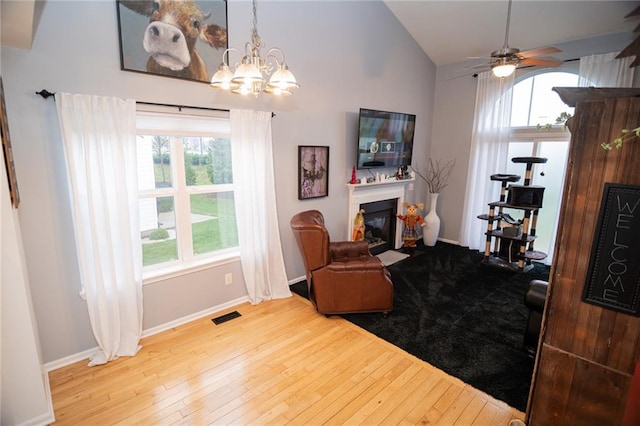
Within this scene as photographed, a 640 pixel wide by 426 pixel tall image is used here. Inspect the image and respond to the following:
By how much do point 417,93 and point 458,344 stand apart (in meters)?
4.04

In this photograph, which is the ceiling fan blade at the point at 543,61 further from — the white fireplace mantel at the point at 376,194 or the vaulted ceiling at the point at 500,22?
the white fireplace mantel at the point at 376,194

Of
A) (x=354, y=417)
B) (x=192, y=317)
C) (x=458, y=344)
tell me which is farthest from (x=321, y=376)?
(x=192, y=317)

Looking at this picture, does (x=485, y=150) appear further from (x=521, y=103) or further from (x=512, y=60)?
(x=512, y=60)

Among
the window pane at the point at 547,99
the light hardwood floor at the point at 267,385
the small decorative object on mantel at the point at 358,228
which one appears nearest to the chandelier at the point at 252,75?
the light hardwood floor at the point at 267,385

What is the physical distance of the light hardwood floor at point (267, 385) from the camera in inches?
78.3

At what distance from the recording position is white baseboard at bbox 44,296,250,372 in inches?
94.7

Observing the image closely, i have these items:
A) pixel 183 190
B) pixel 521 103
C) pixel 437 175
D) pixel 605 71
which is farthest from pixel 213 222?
pixel 605 71

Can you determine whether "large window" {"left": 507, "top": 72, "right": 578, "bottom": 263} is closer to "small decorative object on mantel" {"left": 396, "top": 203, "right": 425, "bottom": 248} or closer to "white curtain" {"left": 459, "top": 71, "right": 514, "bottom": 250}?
"white curtain" {"left": 459, "top": 71, "right": 514, "bottom": 250}

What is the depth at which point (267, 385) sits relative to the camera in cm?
225

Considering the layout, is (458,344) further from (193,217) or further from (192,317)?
(193,217)

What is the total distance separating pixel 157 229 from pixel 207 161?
80cm

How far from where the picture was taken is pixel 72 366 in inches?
95.7

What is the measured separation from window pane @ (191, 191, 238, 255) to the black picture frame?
9.68 feet

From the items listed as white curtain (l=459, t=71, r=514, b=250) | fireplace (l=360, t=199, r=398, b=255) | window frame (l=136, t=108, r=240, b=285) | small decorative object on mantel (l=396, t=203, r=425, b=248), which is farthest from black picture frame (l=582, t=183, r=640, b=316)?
white curtain (l=459, t=71, r=514, b=250)
